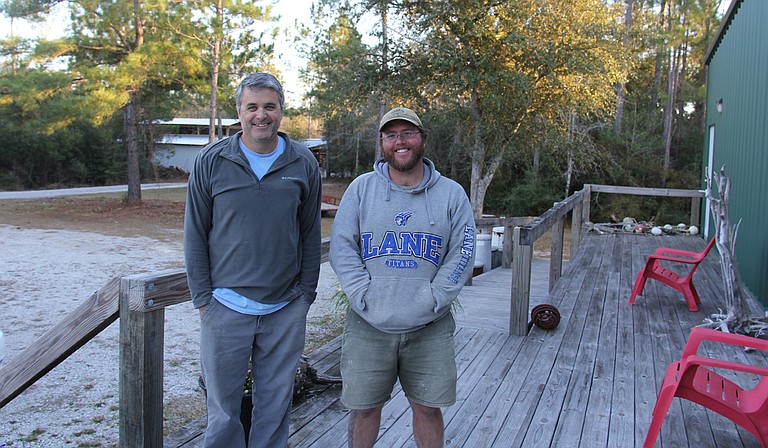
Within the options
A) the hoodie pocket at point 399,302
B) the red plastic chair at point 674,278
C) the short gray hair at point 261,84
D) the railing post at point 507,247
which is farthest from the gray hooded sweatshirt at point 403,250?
the railing post at point 507,247

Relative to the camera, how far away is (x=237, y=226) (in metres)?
2.05

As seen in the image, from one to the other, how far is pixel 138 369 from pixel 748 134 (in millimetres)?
6476

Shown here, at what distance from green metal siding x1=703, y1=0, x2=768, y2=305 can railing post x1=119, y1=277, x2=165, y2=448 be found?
16.3 ft

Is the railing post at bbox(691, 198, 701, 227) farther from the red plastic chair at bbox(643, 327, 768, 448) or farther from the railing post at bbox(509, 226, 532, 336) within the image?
the red plastic chair at bbox(643, 327, 768, 448)

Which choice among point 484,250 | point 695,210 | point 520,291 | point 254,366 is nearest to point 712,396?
point 254,366

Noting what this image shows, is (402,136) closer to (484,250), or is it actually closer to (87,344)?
(87,344)

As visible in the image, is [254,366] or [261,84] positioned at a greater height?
[261,84]

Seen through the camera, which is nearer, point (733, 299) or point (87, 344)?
point (733, 299)

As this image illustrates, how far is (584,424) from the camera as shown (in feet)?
9.80

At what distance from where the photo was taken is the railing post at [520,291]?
4.48 m

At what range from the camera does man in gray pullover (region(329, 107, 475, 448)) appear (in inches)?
81.0

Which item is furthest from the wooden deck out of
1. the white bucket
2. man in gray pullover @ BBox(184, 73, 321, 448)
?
the white bucket

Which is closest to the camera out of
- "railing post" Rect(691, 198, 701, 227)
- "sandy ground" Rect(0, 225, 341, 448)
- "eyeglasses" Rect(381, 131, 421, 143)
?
"eyeglasses" Rect(381, 131, 421, 143)

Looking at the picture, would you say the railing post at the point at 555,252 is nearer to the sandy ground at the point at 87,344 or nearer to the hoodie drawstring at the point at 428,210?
the sandy ground at the point at 87,344
